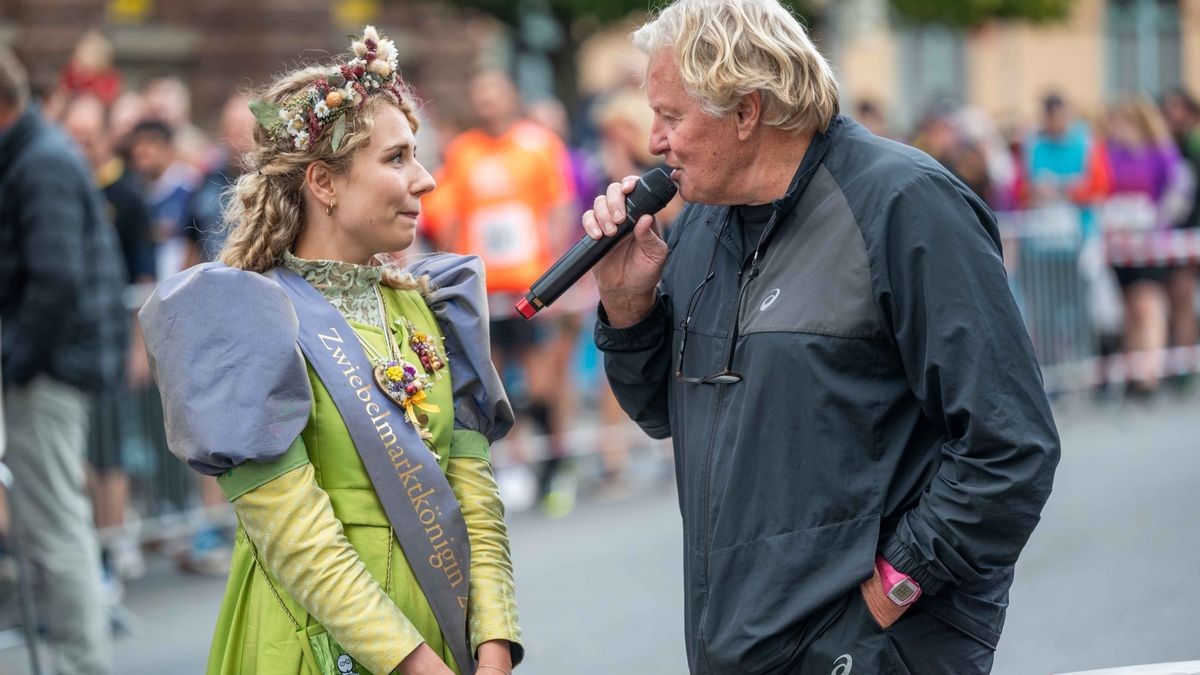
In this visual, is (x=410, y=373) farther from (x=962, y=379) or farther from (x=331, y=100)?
(x=962, y=379)

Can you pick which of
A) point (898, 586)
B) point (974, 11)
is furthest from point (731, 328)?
point (974, 11)

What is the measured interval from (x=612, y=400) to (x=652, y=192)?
610cm

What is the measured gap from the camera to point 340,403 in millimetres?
3176

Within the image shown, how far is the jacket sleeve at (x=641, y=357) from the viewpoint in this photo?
11.4 ft

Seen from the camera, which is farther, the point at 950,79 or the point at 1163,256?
the point at 950,79

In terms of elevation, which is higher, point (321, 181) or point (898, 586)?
point (321, 181)

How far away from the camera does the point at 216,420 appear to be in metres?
3.01

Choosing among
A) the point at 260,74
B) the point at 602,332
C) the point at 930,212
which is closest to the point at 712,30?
the point at 930,212

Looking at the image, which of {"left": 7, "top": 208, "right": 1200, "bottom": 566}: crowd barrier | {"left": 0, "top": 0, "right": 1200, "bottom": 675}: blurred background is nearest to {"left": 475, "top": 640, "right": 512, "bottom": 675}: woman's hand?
{"left": 0, "top": 0, "right": 1200, "bottom": 675}: blurred background

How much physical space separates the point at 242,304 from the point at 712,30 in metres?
1.00

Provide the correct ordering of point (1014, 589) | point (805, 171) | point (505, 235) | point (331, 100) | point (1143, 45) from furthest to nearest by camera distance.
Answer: point (1143, 45) < point (505, 235) < point (1014, 589) < point (331, 100) < point (805, 171)

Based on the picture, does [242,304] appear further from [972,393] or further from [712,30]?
[972,393]

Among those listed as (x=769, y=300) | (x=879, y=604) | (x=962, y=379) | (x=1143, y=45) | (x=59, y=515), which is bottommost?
(x=1143, y=45)

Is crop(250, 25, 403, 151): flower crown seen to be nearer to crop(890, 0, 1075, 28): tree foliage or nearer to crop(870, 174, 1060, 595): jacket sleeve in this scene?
crop(870, 174, 1060, 595): jacket sleeve
